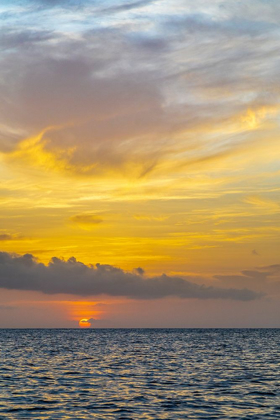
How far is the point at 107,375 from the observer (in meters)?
58.9

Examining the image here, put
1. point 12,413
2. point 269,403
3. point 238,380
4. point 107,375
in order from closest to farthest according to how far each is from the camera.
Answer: point 12,413 → point 269,403 → point 238,380 → point 107,375

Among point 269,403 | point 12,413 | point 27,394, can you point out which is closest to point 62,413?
point 12,413

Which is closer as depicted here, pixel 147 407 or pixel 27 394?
pixel 147 407

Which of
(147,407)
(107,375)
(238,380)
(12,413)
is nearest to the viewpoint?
(12,413)

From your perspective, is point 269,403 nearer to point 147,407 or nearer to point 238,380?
point 147,407

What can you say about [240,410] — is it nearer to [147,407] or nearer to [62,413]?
[147,407]

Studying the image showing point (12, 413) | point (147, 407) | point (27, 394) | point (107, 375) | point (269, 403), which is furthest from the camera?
point (107, 375)

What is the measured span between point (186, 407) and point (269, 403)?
23.8 ft

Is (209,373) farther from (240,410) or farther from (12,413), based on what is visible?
(12,413)

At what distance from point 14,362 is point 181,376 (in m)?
30.3

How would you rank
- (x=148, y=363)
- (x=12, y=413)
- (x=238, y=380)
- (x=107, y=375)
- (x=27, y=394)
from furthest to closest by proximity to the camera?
(x=148, y=363)
(x=107, y=375)
(x=238, y=380)
(x=27, y=394)
(x=12, y=413)

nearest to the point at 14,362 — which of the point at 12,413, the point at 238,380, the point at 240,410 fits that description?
the point at 238,380

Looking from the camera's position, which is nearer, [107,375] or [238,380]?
[238,380]

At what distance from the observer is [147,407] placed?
38.5 meters
